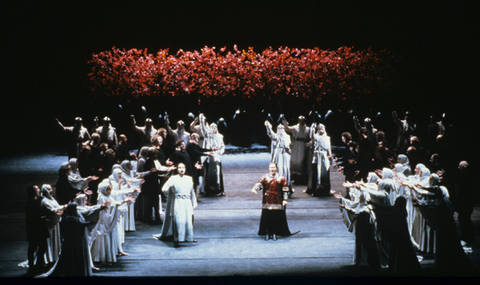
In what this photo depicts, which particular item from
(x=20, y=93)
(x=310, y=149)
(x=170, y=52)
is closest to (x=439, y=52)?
(x=310, y=149)

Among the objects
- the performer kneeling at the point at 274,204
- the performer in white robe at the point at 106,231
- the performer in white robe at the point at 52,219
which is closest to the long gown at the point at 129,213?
the performer in white robe at the point at 106,231

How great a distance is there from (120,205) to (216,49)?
8.52m

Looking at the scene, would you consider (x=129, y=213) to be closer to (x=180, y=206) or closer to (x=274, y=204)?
(x=180, y=206)

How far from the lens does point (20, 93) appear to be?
45.2ft

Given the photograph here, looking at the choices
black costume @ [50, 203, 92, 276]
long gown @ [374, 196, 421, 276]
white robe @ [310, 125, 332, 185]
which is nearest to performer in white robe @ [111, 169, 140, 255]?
black costume @ [50, 203, 92, 276]

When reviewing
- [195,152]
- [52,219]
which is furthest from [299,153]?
[52,219]

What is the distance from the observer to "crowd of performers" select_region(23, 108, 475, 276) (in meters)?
6.05

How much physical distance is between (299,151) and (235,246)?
182 inches

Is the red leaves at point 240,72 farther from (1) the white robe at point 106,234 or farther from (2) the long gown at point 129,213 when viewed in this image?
(1) the white robe at point 106,234

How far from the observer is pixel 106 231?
21.7 ft

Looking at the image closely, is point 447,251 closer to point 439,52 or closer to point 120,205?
point 120,205

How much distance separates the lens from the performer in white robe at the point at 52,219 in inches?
240

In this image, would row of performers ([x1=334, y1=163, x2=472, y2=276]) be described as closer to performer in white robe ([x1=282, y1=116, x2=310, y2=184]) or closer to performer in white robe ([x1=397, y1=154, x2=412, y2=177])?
performer in white robe ([x1=397, y1=154, x2=412, y2=177])

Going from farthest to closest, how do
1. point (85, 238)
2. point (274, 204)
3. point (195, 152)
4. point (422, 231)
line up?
point (195, 152) < point (274, 204) < point (422, 231) < point (85, 238)
